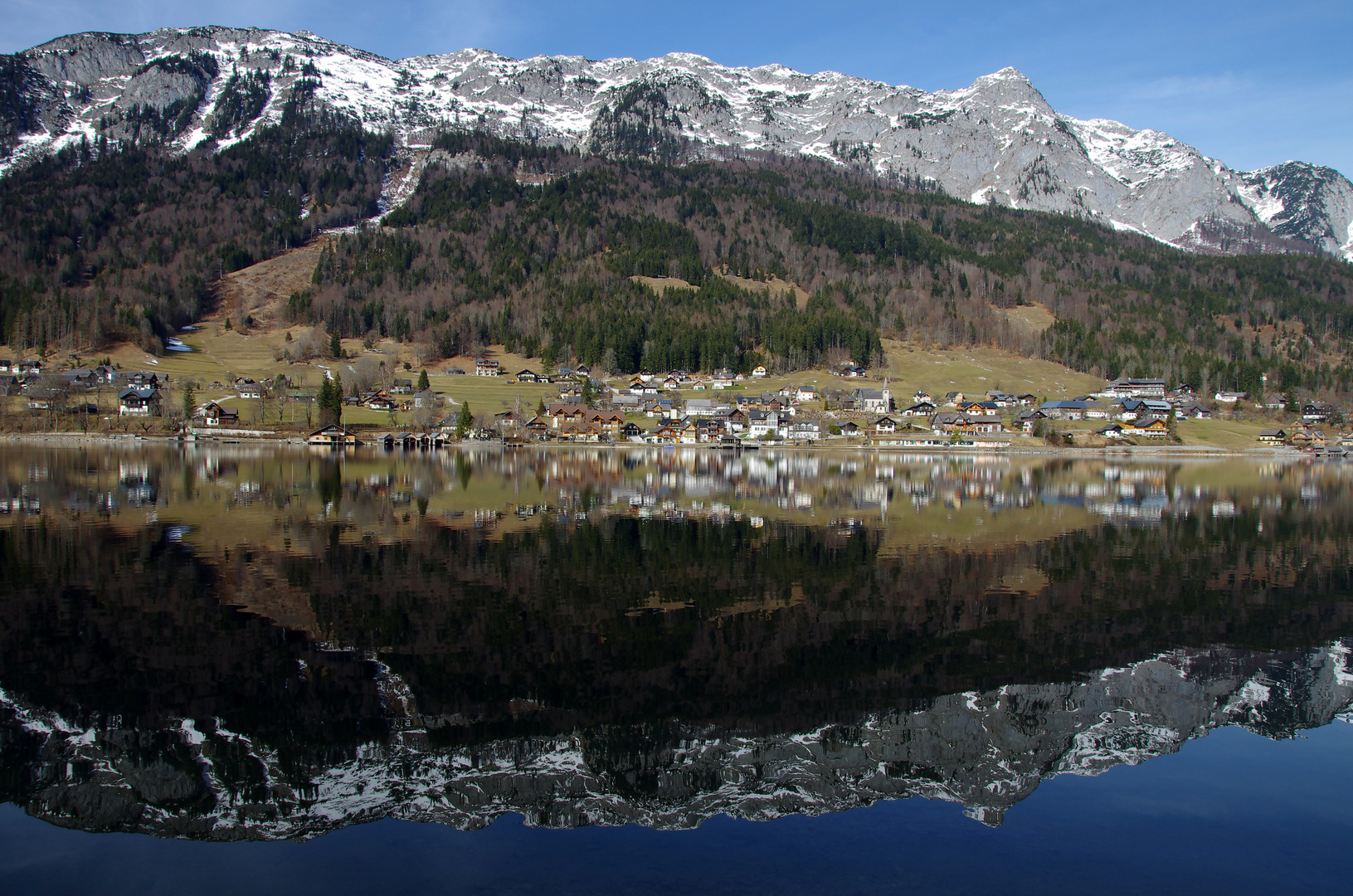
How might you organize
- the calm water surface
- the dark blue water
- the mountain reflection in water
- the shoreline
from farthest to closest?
the shoreline
the mountain reflection in water
the calm water surface
the dark blue water

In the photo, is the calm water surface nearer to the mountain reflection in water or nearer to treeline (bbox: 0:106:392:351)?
the mountain reflection in water

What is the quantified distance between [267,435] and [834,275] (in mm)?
137729

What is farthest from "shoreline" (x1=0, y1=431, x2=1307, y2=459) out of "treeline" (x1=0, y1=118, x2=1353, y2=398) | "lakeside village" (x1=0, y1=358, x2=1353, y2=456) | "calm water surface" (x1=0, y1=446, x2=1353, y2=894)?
"calm water surface" (x1=0, y1=446, x2=1353, y2=894)

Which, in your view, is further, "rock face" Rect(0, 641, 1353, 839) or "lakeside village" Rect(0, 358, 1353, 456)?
"lakeside village" Rect(0, 358, 1353, 456)

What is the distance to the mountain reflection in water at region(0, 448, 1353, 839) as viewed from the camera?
9352 mm

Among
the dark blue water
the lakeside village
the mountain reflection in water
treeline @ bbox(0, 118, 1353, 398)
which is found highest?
treeline @ bbox(0, 118, 1353, 398)

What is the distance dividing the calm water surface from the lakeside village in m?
78.2

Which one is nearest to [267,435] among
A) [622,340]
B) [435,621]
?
[622,340]

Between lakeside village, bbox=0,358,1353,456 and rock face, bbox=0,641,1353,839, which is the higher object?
lakeside village, bbox=0,358,1353,456

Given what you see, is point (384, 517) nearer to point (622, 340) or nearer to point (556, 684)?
point (556, 684)

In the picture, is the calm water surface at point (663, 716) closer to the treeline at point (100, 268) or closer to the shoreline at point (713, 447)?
the shoreline at point (713, 447)

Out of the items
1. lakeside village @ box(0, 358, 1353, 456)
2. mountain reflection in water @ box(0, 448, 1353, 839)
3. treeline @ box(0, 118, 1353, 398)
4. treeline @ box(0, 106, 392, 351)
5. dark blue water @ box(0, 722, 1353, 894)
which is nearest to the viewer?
dark blue water @ box(0, 722, 1353, 894)

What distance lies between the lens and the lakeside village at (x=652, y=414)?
311 feet

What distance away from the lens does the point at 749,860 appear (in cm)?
795
